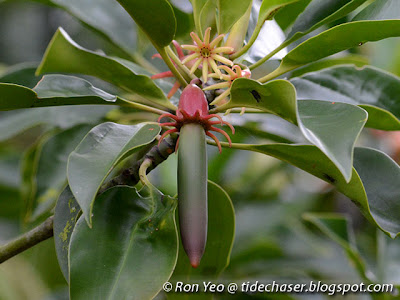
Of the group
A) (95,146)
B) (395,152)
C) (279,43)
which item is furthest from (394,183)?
(395,152)

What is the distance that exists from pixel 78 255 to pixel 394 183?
439mm

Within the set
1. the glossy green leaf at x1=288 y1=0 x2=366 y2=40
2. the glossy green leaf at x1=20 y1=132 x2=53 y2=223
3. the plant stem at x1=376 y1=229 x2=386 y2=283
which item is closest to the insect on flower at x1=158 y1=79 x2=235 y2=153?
the glossy green leaf at x1=288 y1=0 x2=366 y2=40

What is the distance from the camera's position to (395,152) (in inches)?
61.6

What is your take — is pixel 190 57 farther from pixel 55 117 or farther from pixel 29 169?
pixel 29 169

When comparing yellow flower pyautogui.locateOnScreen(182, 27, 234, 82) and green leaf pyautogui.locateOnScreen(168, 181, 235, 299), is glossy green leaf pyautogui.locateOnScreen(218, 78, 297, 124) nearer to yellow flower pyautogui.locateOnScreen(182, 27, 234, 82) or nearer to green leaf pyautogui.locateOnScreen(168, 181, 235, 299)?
yellow flower pyautogui.locateOnScreen(182, 27, 234, 82)

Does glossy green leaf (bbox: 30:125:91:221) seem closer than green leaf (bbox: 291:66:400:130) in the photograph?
No

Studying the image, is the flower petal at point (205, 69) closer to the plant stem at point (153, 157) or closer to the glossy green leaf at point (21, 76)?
the plant stem at point (153, 157)

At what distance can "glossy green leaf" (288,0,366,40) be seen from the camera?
79 cm

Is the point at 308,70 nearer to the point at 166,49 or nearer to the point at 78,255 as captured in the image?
the point at 166,49

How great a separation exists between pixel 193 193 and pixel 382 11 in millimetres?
Result: 430

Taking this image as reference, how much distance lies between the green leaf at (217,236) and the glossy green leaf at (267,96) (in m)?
0.20

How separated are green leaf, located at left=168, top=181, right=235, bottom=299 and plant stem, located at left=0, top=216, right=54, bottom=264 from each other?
0.74ft

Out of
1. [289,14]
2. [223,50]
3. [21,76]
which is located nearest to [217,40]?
[223,50]

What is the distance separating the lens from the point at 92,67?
682 millimetres
